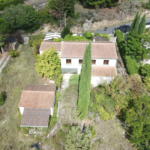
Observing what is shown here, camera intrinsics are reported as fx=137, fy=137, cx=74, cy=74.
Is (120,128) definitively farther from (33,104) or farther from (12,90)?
(12,90)

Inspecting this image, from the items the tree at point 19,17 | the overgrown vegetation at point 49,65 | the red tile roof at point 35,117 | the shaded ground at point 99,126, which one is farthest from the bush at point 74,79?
the tree at point 19,17

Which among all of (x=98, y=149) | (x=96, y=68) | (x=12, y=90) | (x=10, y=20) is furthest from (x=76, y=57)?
(x=10, y=20)

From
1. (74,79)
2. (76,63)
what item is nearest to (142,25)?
(76,63)

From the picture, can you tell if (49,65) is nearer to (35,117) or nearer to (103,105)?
(35,117)

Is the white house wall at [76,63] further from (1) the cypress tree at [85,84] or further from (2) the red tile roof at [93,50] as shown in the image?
(1) the cypress tree at [85,84]

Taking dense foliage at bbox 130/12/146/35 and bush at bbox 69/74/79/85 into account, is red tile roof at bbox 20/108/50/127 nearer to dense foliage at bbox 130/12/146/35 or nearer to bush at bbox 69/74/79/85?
bush at bbox 69/74/79/85

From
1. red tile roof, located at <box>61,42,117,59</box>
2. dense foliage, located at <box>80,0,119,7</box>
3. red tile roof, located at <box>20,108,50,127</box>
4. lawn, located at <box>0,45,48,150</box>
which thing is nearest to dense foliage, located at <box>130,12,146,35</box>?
red tile roof, located at <box>61,42,117,59</box>
